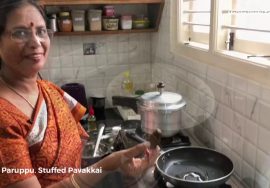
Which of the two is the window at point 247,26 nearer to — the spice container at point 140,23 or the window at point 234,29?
the window at point 234,29

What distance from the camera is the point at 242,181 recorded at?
3.03 ft

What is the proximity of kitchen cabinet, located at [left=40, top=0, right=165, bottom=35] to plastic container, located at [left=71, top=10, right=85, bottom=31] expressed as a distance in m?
0.03

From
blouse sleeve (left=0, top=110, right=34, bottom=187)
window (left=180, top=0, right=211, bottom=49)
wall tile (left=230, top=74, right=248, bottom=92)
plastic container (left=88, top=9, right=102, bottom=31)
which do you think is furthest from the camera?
plastic container (left=88, top=9, right=102, bottom=31)

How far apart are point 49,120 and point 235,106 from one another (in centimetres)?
55

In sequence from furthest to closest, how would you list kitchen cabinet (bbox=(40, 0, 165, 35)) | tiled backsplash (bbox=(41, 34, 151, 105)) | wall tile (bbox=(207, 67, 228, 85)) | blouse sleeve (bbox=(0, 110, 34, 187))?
tiled backsplash (bbox=(41, 34, 151, 105)), kitchen cabinet (bbox=(40, 0, 165, 35)), wall tile (bbox=(207, 67, 228, 85)), blouse sleeve (bbox=(0, 110, 34, 187))

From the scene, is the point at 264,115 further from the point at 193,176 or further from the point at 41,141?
the point at 41,141

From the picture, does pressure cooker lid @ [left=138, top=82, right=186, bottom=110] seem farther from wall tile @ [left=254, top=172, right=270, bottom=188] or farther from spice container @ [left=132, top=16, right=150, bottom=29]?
spice container @ [left=132, top=16, right=150, bottom=29]

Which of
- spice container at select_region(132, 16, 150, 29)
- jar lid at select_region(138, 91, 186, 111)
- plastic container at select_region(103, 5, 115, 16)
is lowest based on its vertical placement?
jar lid at select_region(138, 91, 186, 111)

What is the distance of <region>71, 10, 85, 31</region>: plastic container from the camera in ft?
5.08

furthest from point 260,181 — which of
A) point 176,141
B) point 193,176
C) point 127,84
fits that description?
point 127,84

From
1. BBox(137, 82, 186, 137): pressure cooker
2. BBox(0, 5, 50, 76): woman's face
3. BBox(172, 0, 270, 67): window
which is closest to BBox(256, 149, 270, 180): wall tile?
BBox(172, 0, 270, 67): window

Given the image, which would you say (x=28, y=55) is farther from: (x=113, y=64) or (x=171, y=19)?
(x=113, y=64)

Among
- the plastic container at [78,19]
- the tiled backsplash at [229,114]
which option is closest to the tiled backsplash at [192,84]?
the tiled backsplash at [229,114]

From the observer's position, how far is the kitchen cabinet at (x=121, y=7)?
1.46 m
